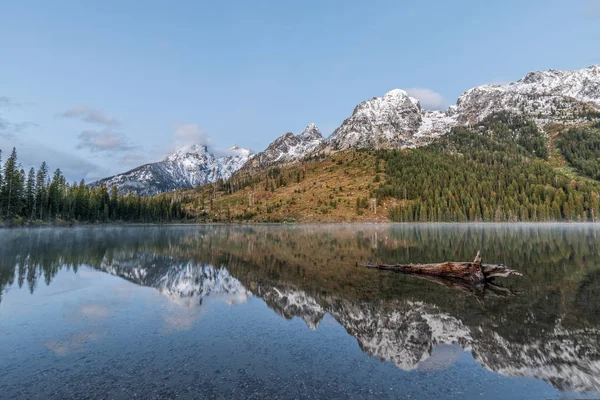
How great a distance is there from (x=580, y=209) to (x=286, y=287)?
22735 centimetres

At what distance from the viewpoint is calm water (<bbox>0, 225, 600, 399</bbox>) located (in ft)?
37.3

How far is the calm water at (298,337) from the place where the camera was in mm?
11383

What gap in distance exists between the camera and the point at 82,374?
39.2ft

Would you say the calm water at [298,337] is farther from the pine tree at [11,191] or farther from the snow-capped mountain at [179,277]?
the pine tree at [11,191]

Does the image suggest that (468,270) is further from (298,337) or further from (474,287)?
(298,337)

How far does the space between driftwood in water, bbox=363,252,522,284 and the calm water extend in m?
1.24

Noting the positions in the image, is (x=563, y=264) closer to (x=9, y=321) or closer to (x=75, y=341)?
(x=75, y=341)

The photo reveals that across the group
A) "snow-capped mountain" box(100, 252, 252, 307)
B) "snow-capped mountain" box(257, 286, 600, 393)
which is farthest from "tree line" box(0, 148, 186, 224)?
"snow-capped mountain" box(257, 286, 600, 393)

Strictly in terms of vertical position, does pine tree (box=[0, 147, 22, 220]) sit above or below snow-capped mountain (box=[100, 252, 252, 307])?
above

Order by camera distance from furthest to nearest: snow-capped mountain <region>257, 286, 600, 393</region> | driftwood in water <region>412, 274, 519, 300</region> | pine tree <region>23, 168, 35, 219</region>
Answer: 1. pine tree <region>23, 168, 35, 219</region>
2. driftwood in water <region>412, 274, 519, 300</region>
3. snow-capped mountain <region>257, 286, 600, 393</region>

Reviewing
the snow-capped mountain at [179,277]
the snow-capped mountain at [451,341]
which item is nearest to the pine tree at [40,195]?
the snow-capped mountain at [179,277]

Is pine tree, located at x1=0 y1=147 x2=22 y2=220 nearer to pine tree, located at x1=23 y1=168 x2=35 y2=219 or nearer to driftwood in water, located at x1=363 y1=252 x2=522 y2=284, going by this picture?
pine tree, located at x1=23 y1=168 x2=35 y2=219

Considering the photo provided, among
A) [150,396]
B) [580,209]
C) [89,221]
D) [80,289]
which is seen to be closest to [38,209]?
[89,221]

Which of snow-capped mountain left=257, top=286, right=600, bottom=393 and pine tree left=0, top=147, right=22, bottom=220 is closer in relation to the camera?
snow-capped mountain left=257, top=286, right=600, bottom=393
